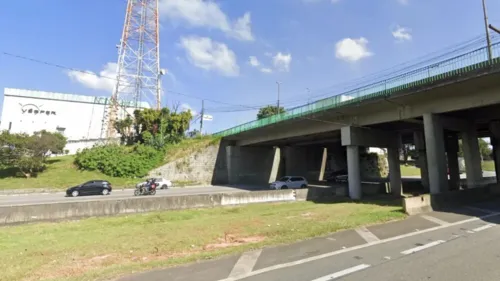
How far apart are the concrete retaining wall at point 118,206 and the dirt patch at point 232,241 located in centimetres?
871

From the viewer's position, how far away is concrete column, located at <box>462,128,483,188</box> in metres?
25.4

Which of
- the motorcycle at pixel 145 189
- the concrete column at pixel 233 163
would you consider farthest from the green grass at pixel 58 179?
the concrete column at pixel 233 163

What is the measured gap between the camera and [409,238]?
31.5 feet

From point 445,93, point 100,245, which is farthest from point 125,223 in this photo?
point 445,93

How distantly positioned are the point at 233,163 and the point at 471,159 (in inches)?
1183

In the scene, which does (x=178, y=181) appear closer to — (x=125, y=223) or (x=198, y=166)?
(x=198, y=166)

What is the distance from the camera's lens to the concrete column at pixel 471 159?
25.4 m

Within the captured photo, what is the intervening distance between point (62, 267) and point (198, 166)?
127 feet

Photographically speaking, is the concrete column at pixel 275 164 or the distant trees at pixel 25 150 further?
the concrete column at pixel 275 164

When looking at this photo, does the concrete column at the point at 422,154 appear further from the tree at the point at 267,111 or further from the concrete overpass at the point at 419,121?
the tree at the point at 267,111

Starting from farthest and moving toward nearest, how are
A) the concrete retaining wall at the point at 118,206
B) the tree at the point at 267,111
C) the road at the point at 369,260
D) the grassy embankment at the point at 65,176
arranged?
the tree at the point at 267,111
the grassy embankment at the point at 65,176
the concrete retaining wall at the point at 118,206
the road at the point at 369,260

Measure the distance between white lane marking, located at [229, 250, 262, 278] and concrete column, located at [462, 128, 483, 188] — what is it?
25.1m

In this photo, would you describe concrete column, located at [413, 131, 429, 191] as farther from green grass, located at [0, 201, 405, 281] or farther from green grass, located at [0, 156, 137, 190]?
green grass, located at [0, 156, 137, 190]

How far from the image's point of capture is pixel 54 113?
70.6m
